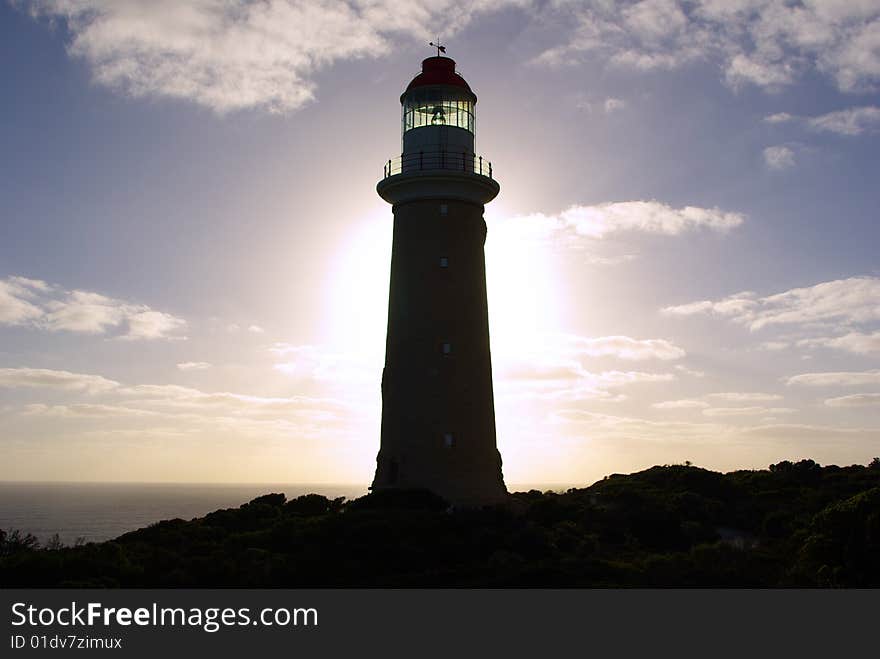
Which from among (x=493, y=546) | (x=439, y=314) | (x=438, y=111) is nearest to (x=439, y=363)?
(x=439, y=314)

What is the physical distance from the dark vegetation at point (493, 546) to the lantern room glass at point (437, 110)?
12959 mm

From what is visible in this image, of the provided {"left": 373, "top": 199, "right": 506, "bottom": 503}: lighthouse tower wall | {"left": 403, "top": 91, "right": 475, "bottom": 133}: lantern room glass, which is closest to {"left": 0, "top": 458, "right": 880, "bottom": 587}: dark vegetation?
{"left": 373, "top": 199, "right": 506, "bottom": 503}: lighthouse tower wall

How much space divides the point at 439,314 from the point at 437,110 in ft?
24.5

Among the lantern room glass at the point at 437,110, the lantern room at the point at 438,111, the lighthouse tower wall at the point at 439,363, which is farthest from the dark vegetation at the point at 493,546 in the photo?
the lantern room glass at the point at 437,110

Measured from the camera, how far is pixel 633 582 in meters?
18.4

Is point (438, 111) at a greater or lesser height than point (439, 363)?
greater

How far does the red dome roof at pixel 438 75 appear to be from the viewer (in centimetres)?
3033

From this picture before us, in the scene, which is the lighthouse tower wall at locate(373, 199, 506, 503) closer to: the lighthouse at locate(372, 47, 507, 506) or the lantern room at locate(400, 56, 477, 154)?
the lighthouse at locate(372, 47, 507, 506)

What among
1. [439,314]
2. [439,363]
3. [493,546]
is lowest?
[493,546]

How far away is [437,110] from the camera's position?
3048 cm

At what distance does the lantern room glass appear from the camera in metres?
30.4

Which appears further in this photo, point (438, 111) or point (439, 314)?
point (438, 111)

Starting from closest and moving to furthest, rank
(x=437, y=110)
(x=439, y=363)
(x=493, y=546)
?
(x=493, y=546), (x=439, y=363), (x=437, y=110)

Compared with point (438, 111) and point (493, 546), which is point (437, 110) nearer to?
point (438, 111)
